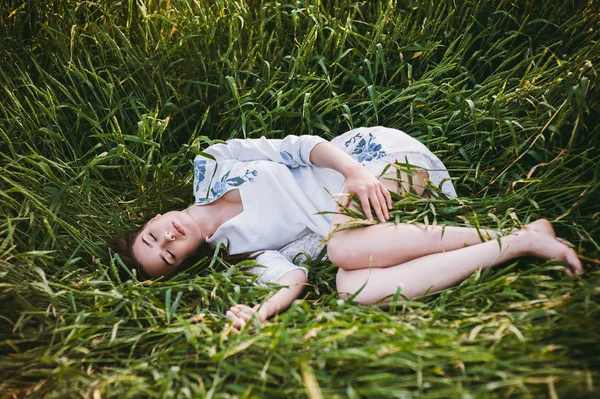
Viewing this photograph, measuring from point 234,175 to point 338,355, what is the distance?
941mm

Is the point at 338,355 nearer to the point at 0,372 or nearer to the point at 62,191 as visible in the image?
the point at 0,372

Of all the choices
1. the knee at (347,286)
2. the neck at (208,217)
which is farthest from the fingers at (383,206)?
the neck at (208,217)

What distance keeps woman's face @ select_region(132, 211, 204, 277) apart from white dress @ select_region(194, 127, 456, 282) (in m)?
0.09

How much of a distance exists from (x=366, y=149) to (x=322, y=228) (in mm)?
328

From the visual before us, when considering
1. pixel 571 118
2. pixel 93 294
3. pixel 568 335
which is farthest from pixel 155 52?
pixel 568 335

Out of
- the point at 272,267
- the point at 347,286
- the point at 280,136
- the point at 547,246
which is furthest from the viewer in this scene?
the point at 280,136

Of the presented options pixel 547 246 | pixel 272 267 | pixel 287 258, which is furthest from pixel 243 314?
pixel 547 246

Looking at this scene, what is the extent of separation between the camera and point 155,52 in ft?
9.18

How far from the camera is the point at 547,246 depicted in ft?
5.92

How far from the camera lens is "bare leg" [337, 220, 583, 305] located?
1812mm

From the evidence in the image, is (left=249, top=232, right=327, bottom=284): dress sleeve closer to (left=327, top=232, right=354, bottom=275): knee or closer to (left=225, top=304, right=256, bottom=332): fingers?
(left=327, top=232, right=354, bottom=275): knee

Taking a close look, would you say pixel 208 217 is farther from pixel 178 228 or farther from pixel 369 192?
pixel 369 192

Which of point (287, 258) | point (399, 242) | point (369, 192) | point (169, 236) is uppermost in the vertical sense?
point (369, 192)

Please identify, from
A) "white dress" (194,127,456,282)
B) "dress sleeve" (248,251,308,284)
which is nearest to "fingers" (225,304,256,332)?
"dress sleeve" (248,251,308,284)
